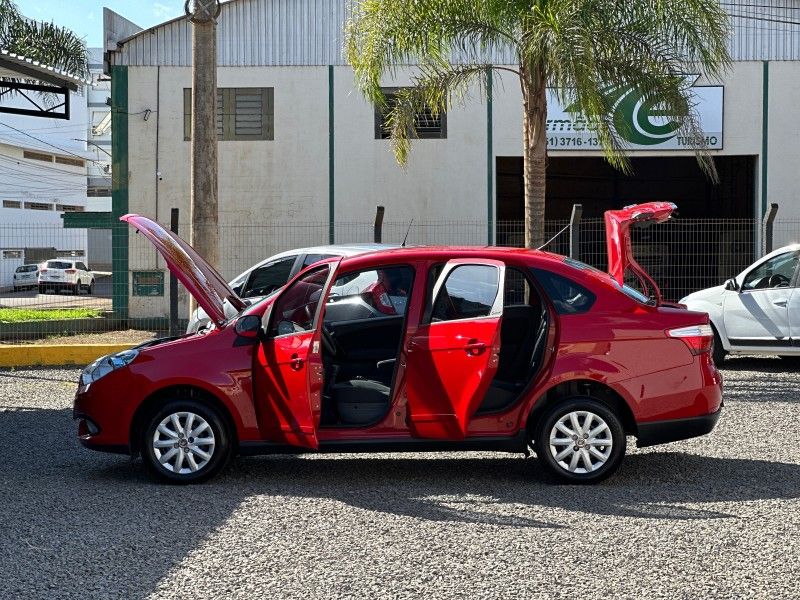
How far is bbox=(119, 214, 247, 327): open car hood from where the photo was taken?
8.48 metres

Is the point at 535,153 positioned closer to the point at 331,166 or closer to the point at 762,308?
the point at 762,308

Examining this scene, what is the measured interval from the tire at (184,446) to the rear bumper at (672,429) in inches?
111

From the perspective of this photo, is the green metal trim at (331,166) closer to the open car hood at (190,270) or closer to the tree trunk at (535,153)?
the tree trunk at (535,153)

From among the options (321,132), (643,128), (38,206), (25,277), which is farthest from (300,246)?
(38,206)

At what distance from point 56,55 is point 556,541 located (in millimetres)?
25715

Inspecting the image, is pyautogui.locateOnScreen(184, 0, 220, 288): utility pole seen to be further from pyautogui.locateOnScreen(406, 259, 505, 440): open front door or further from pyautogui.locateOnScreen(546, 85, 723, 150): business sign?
pyautogui.locateOnScreen(546, 85, 723, 150): business sign

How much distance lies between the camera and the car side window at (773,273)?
13988 millimetres

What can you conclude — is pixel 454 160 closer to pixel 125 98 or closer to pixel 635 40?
pixel 125 98

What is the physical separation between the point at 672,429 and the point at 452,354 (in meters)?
1.57

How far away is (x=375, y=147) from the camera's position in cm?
2275

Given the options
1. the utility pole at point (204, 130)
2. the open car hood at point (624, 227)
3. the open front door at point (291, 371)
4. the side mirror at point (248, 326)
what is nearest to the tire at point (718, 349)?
the open car hood at point (624, 227)

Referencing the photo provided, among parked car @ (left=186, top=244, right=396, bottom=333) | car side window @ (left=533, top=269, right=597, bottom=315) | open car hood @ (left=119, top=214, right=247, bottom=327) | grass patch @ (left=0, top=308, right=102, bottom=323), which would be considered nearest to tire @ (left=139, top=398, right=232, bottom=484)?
open car hood @ (left=119, top=214, right=247, bottom=327)

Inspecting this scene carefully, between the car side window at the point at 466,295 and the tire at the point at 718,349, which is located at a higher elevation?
the car side window at the point at 466,295

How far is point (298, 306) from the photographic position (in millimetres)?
8102
